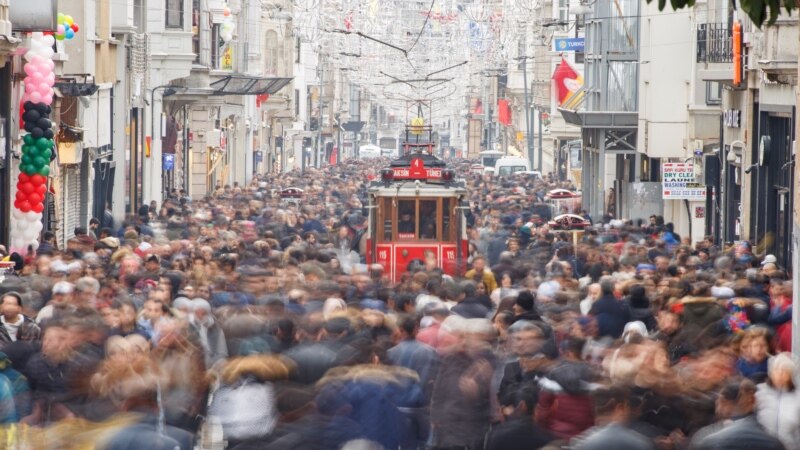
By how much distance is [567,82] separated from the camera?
55.7 m

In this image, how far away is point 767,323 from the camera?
53.6 ft

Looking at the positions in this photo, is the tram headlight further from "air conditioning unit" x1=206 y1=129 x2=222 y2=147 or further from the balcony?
"air conditioning unit" x1=206 y1=129 x2=222 y2=147

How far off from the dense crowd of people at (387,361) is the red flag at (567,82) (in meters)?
35.0

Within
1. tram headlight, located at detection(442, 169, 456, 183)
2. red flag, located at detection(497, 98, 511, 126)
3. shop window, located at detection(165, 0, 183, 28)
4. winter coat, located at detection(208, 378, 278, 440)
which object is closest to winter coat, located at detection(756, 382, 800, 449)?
winter coat, located at detection(208, 378, 278, 440)

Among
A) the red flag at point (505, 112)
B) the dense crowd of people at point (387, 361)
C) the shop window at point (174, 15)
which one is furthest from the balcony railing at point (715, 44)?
the red flag at point (505, 112)

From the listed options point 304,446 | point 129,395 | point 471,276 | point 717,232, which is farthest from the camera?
point 717,232

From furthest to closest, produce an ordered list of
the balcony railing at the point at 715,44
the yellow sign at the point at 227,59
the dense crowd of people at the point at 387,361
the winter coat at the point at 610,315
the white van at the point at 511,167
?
the white van at the point at 511,167, the yellow sign at the point at 227,59, the balcony railing at the point at 715,44, the winter coat at the point at 610,315, the dense crowd of people at the point at 387,361

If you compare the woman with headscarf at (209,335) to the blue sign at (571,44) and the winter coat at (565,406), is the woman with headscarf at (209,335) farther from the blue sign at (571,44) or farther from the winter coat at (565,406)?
the blue sign at (571,44)

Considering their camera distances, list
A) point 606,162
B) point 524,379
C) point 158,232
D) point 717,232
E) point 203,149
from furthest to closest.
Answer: point 203,149 → point 606,162 → point 717,232 → point 158,232 → point 524,379

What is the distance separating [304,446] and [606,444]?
6.59 feet

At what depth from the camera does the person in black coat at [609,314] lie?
15.6 metres

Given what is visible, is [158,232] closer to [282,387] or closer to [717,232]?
[717,232]

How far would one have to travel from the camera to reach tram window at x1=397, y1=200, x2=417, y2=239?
1214 inches

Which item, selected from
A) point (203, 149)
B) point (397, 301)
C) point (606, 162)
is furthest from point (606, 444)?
point (203, 149)
